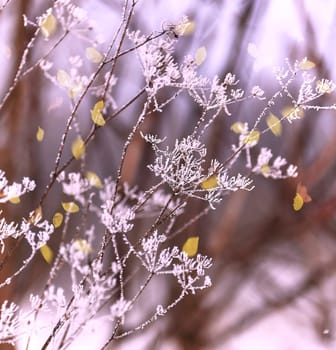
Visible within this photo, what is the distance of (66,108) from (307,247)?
0.65 meters

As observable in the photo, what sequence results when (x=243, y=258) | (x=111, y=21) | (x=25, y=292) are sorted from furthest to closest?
(x=243, y=258) < (x=25, y=292) < (x=111, y=21)

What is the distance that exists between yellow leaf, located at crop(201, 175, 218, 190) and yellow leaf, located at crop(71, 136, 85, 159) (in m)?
0.23

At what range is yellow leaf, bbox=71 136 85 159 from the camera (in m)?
1.03

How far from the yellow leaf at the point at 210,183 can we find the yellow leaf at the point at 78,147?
23cm

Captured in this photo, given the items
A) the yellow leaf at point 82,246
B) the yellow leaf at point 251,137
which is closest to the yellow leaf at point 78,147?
the yellow leaf at point 82,246

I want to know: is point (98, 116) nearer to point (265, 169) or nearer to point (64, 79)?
point (64, 79)

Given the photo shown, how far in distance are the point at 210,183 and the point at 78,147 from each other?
0.30 metres

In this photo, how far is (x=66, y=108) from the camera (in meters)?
1.28

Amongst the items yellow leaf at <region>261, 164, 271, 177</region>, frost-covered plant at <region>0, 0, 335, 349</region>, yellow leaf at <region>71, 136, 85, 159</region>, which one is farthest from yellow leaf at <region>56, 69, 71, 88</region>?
yellow leaf at <region>261, 164, 271, 177</region>

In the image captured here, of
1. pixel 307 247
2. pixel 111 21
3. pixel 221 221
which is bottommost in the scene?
pixel 307 247

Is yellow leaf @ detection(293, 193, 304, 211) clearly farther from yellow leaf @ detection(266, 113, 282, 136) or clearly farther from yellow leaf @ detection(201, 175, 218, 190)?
yellow leaf @ detection(201, 175, 218, 190)

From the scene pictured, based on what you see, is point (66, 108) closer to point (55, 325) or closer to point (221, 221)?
point (221, 221)

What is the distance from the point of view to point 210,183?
884mm

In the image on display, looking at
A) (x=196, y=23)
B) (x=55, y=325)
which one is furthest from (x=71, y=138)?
(x=55, y=325)
